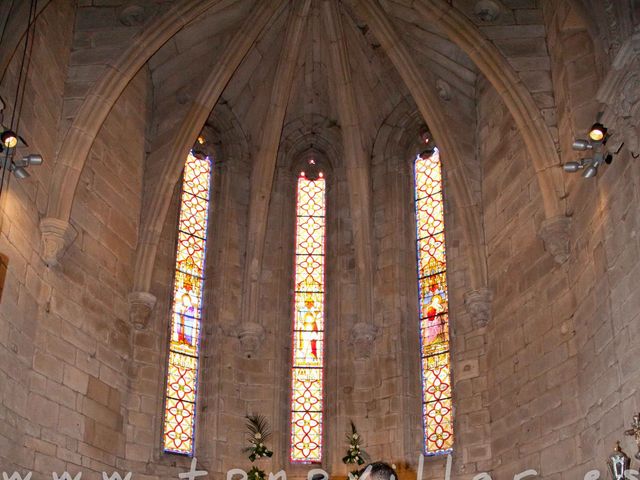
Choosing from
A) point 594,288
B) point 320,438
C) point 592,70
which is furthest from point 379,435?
point 592,70

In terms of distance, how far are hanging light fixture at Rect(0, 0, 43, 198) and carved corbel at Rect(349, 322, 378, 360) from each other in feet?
18.2

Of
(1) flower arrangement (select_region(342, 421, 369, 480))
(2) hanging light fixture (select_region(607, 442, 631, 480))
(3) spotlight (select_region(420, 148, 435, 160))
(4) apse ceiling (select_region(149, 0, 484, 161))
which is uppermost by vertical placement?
(4) apse ceiling (select_region(149, 0, 484, 161))

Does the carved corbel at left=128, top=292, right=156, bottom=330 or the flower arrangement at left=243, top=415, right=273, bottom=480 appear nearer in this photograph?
the flower arrangement at left=243, top=415, right=273, bottom=480

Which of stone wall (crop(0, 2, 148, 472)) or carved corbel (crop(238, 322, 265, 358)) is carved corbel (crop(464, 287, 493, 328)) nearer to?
carved corbel (crop(238, 322, 265, 358))

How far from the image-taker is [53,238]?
12688mm

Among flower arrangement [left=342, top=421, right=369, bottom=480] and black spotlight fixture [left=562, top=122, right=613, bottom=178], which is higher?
black spotlight fixture [left=562, top=122, right=613, bottom=178]

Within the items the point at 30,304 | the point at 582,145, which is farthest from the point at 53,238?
the point at 582,145

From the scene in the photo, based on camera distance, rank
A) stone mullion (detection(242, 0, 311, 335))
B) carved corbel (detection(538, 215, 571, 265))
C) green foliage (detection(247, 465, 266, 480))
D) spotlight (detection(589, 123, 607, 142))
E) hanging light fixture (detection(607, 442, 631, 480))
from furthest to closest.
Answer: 1. stone mullion (detection(242, 0, 311, 335))
2. green foliage (detection(247, 465, 266, 480))
3. carved corbel (detection(538, 215, 571, 265))
4. spotlight (detection(589, 123, 607, 142))
5. hanging light fixture (detection(607, 442, 631, 480))

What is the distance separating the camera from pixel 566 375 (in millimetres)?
12094

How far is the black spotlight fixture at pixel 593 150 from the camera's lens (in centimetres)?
1079

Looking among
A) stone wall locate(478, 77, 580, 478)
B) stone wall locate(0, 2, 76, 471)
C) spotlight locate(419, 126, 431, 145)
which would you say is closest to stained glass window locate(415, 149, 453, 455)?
spotlight locate(419, 126, 431, 145)

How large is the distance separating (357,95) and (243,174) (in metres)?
2.24

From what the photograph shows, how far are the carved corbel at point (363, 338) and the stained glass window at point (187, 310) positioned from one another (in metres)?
2.35

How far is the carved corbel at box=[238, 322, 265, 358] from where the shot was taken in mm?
15500
